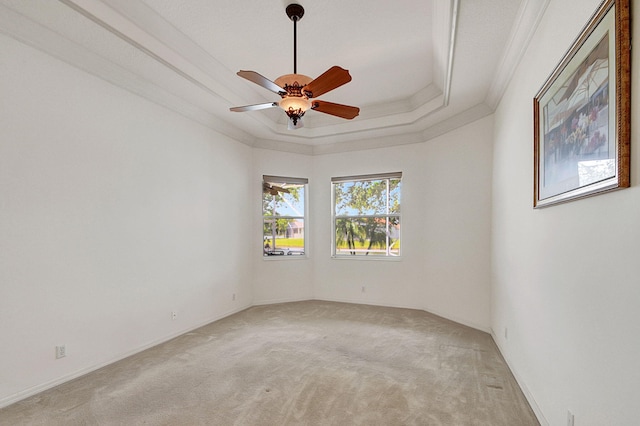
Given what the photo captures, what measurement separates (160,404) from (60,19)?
2.97 metres

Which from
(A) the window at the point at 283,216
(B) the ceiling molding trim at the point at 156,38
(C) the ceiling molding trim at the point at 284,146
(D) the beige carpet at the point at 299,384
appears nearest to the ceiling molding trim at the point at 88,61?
(B) the ceiling molding trim at the point at 156,38

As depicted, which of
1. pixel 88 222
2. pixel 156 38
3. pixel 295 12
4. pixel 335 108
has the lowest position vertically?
pixel 88 222

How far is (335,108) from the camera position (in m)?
2.75

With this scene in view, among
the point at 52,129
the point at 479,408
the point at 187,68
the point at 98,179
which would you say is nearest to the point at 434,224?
the point at 479,408

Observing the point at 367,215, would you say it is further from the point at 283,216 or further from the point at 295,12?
the point at 295,12

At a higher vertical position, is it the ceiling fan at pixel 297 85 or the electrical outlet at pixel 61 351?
the ceiling fan at pixel 297 85

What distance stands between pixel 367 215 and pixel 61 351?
419cm

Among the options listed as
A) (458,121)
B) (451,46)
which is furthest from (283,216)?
(451,46)

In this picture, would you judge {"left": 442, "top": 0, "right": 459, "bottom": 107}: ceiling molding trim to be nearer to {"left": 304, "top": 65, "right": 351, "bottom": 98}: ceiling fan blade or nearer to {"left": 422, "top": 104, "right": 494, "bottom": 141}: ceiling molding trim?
{"left": 422, "top": 104, "right": 494, "bottom": 141}: ceiling molding trim

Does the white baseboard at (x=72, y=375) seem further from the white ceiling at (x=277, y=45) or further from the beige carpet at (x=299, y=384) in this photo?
the white ceiling at (x=277, y=45)

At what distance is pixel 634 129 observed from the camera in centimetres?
114

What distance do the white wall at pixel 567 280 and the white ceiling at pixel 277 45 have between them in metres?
0.43

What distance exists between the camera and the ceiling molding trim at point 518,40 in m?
2.06

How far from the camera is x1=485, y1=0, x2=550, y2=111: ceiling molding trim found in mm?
2057
